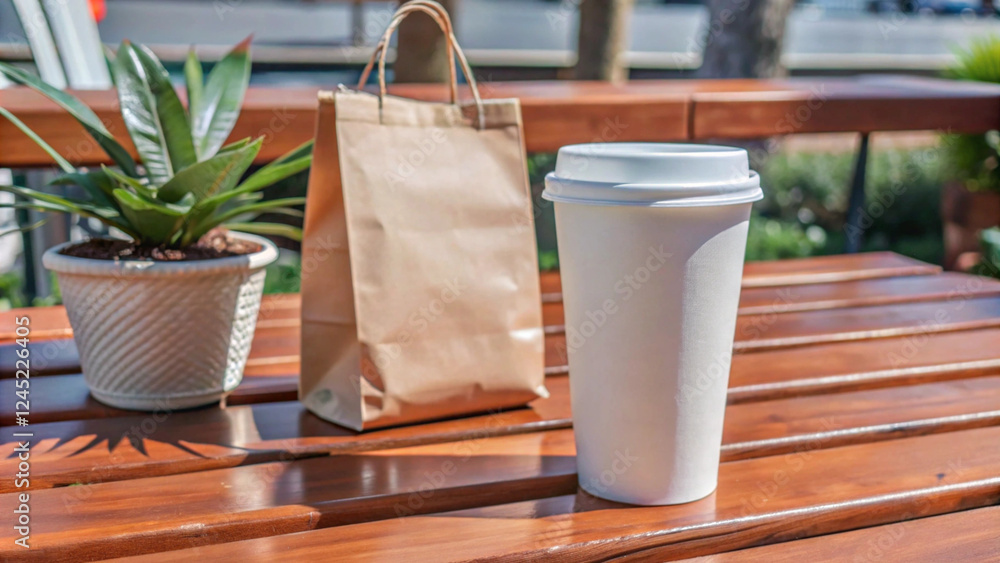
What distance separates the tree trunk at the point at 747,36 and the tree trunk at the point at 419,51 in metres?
1.79

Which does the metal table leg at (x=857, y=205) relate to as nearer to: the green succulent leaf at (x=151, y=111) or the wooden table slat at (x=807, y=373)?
the wooden table slat at (x=807, y=373)

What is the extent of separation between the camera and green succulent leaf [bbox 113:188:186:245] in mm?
1252

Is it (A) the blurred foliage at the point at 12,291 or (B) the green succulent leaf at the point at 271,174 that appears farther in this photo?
(A) the blurred foliage at the point at 12,291

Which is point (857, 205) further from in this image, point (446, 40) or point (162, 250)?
point (162, 250)

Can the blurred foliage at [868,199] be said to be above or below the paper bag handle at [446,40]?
below

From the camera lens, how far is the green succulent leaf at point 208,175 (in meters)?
1.25

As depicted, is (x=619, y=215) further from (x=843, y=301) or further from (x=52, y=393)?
(x=843, y=301)

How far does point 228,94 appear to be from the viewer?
1495 millimetres

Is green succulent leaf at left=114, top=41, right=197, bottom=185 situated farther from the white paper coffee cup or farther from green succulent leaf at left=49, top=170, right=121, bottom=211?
the white paper coffee cup

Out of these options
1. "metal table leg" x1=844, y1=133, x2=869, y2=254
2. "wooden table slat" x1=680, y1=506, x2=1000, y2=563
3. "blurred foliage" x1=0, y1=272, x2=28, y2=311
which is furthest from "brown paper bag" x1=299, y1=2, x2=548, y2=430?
"blurred foliage" x1=0, y1=272, x2=28, y2=311

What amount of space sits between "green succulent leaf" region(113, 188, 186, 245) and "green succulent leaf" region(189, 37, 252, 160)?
16cm

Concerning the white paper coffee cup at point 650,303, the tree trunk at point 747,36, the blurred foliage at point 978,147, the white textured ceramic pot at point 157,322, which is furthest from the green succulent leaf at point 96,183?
the tree trunk at point 747,36

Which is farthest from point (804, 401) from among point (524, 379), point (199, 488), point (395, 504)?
point (199, 488)

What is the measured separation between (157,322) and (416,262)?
1.26ft
